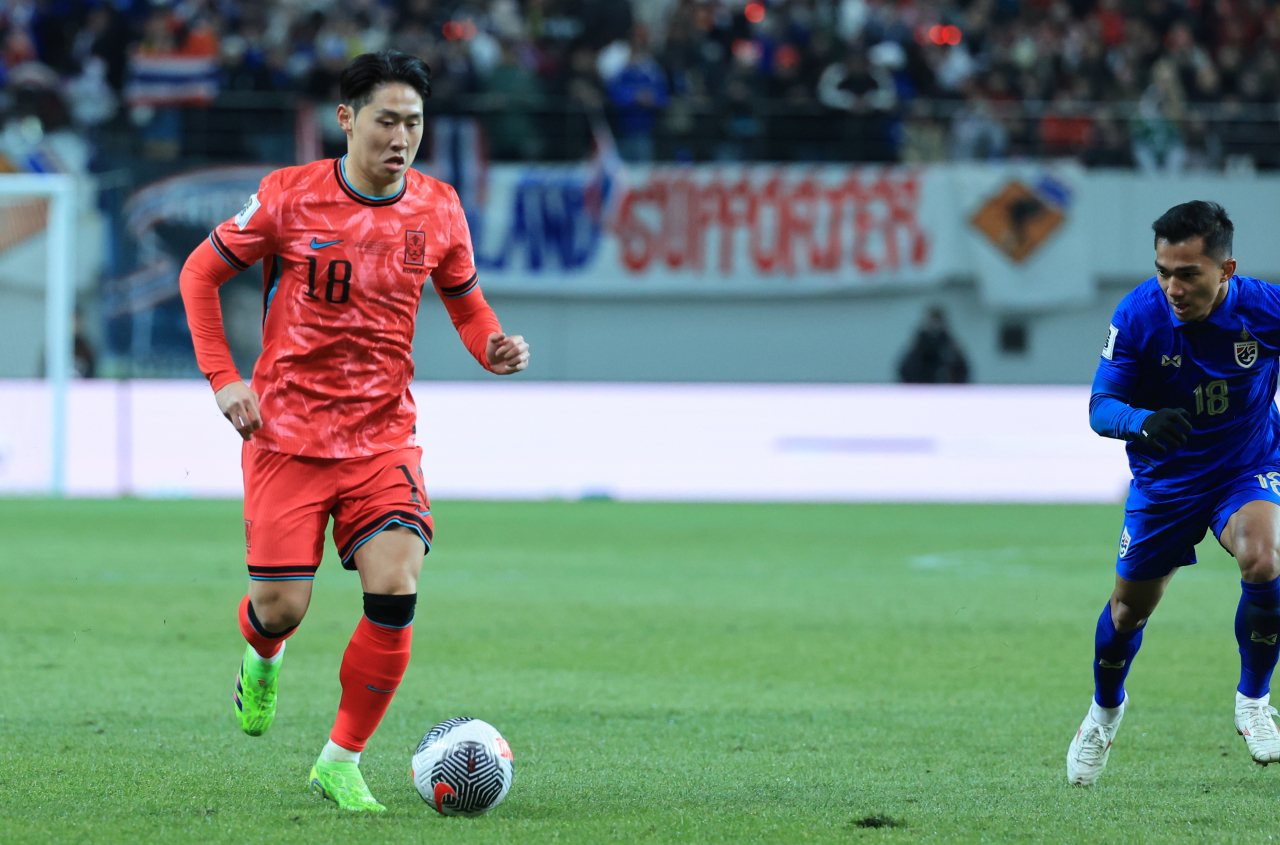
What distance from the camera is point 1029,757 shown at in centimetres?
534

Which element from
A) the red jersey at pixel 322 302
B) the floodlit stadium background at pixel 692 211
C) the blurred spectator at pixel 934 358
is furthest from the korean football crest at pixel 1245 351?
the blurred spectator at pixel 934 358

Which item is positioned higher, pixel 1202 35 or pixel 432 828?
pixel 1202 35

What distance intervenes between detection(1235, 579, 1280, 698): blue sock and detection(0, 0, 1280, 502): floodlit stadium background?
492 inches

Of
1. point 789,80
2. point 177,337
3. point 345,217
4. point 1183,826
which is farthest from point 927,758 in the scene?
point 789,80

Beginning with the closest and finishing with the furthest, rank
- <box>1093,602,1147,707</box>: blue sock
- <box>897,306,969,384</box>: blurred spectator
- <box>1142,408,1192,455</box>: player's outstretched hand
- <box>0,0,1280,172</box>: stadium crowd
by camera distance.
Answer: <box>1142,408,1192,455</box>: player's outstretched hand, <box>1093,602,1147,707</box>: blue sock, <box>0,0,1280,172</box>: stadium crowd, <box>897,306,969,384</box>: blurred spectator

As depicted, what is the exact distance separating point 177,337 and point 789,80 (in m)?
8.09

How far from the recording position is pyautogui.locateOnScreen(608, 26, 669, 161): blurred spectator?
738 inches

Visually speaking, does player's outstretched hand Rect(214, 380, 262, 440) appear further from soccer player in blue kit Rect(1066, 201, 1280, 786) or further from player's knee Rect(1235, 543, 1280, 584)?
player's knee Rect(1235, 543, 1280, 584)

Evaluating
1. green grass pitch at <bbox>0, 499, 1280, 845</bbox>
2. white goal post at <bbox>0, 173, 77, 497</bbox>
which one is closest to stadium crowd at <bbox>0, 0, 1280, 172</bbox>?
white goal post at <bbox>0, 173, 77, 497</bbox>

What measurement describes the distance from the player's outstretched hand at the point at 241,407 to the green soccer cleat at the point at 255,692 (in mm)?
890

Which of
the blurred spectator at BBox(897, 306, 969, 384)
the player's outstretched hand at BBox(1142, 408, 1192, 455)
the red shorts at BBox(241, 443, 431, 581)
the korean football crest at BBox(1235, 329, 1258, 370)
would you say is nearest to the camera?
the player's outstretched hand at BBox(1142, 408, 1192, 455)

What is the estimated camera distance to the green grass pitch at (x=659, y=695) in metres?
4.30

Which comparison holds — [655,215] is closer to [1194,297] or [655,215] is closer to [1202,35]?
[1202,35]

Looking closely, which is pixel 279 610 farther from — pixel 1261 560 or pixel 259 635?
pixel 1261 560
